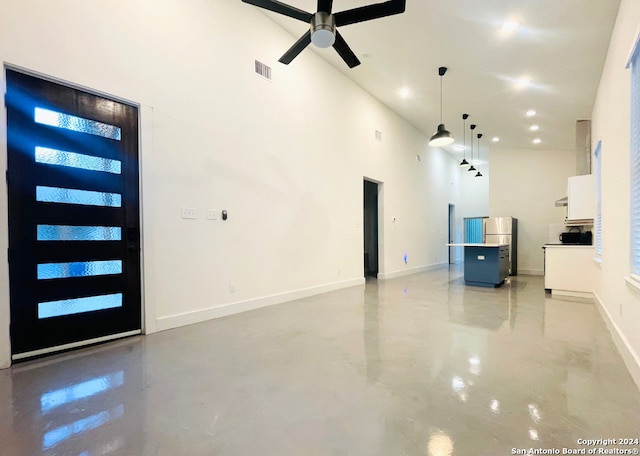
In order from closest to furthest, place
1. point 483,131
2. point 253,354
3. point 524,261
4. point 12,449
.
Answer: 1. point 12,449
2. point 253,354
3. point 483,131
4. point 524,261

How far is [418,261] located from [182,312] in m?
7.54

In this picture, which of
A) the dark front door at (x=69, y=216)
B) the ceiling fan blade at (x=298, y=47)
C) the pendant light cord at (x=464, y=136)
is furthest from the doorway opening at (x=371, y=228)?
the dark front door at (x=69, y=216)

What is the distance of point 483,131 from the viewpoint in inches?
336

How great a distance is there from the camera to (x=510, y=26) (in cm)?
415

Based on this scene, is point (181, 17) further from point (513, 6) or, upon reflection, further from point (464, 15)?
point (513, 6)

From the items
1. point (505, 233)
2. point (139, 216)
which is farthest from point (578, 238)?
point (139, 216)

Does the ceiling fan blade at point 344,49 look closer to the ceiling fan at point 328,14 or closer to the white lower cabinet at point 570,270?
the ceiling fan at point 328,14

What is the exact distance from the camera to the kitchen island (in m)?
6.47

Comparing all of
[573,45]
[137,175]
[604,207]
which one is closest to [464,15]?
[573,45]

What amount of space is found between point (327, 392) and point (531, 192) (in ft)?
32.6

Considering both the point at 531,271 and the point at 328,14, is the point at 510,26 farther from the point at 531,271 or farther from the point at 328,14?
the point at 531,271

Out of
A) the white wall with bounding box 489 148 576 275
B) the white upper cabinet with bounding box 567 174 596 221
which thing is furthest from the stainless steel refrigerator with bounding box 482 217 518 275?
the white upper cabinet with bounding box 567 174 596 221

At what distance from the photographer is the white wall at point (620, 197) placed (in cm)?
263

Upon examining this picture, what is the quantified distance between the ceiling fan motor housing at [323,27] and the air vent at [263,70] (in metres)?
1.74
